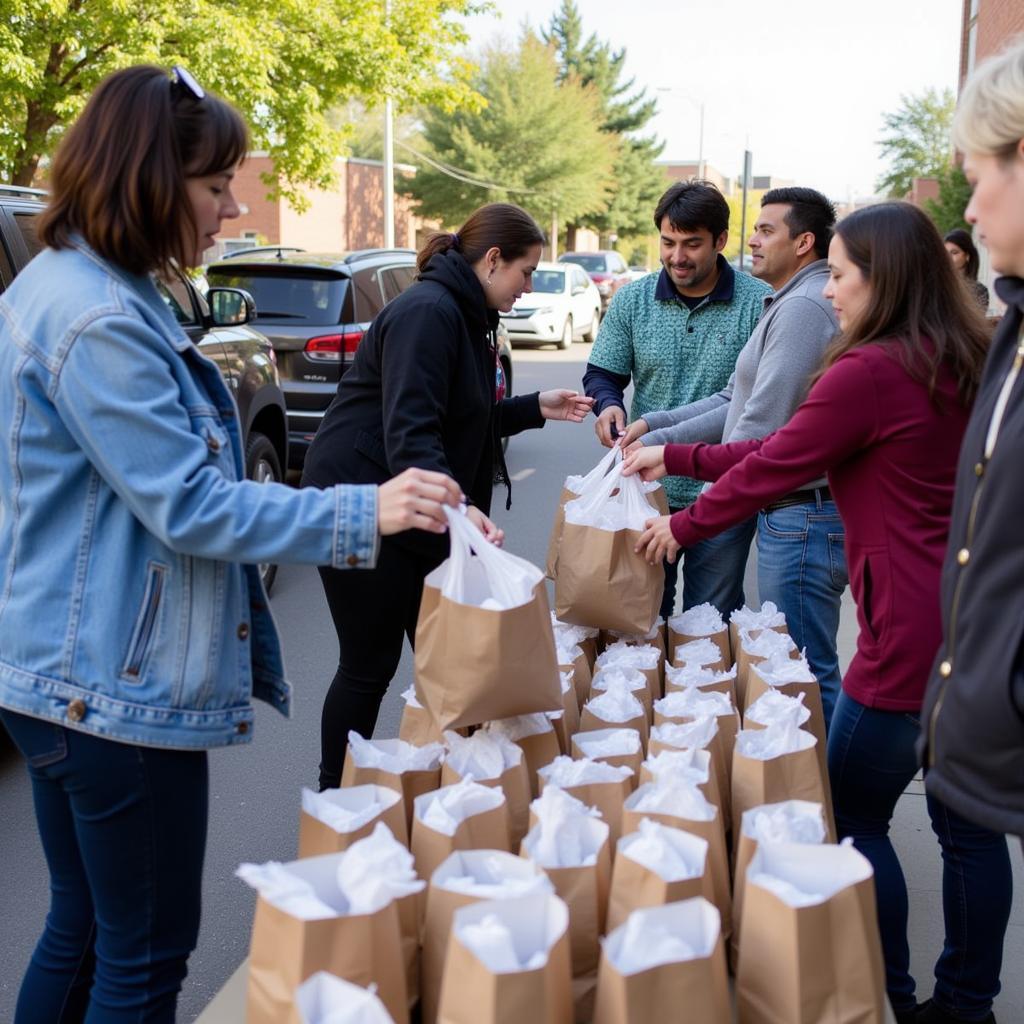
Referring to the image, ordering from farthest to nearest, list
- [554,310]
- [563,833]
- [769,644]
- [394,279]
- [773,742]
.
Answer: [554,310] → [394,279] → [769,644] → [773,742] → [563,833]

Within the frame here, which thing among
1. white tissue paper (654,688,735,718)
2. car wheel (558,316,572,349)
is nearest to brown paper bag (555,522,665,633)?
white tissue paper (654,688,735,718)

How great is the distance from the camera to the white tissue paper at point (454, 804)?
1.94 m

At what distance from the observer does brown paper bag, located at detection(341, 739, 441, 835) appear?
2201mm

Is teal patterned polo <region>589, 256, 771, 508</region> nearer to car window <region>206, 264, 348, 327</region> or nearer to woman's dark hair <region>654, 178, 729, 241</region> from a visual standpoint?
woman's dark hair <region>654, 178, 729, 241</region>

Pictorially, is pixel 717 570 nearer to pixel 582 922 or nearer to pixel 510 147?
pixel 582 922

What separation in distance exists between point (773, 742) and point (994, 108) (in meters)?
1.23

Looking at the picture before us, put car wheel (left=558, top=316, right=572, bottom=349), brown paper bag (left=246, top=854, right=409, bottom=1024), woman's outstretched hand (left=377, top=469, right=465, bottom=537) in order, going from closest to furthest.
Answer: brown paper bag (left=246, top=854, right=409, bottom=1024) → woman's outstretched hand (left=377, top=469, right=465, bottom=537) → car wheel (left=558, top=316, right=572, bottom=349)

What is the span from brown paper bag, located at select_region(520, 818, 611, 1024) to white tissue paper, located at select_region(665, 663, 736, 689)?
0.98 m

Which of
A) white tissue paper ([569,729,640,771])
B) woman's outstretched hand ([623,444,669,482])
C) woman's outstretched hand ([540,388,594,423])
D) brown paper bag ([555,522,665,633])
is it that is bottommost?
white tissue paper ([569,729,640,771])

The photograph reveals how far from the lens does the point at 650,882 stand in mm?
1733

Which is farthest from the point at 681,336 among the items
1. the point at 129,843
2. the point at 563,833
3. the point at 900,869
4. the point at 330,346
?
the point at 330,346

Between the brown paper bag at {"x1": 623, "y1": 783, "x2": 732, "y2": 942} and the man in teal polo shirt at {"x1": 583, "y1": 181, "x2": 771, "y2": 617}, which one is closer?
the brown paper bag at {"x1": 623, "y1": 783, "x2": 732, "y2": 942}

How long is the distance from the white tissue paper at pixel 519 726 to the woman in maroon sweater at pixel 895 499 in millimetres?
627

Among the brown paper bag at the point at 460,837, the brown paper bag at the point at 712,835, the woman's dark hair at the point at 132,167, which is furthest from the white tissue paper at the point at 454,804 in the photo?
the woman's dark hair at the point at 132,167
